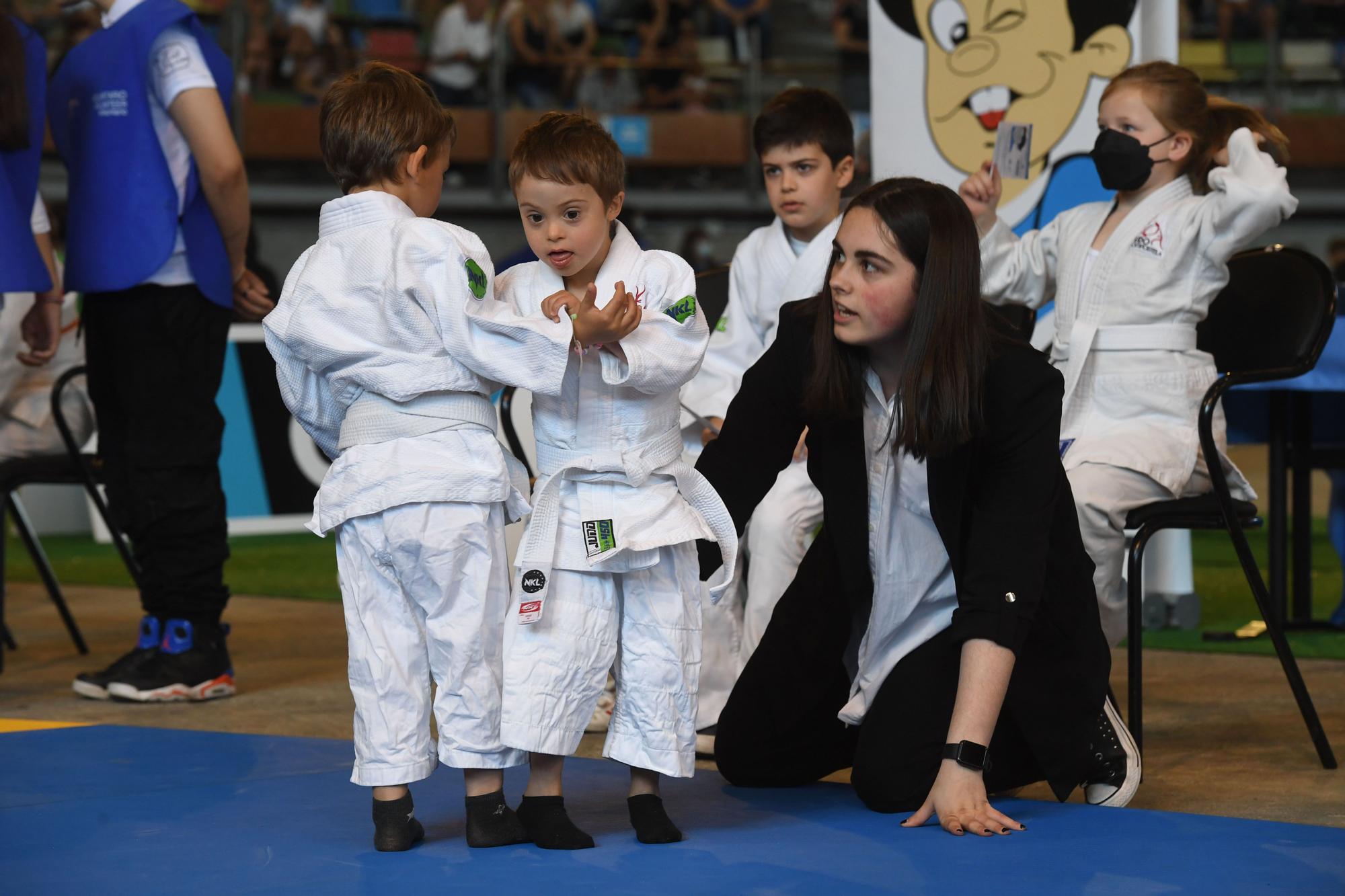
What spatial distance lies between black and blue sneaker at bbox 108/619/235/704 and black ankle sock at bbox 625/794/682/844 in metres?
1.67

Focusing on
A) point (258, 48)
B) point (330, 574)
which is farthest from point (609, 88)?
point (330, 574)

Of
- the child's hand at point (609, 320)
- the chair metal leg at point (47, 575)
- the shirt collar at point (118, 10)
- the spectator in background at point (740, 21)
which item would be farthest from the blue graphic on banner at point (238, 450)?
the spectator in background at point (740, 21)

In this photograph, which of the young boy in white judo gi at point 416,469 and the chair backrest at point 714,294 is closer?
the young boy in white judo gi at point 416,469

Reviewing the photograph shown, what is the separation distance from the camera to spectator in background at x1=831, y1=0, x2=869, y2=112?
12867 millimetres

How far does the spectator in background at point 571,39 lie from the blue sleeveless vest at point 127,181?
30.4 ft

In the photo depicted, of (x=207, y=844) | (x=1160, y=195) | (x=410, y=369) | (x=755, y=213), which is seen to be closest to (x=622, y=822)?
(x=207, y=844)

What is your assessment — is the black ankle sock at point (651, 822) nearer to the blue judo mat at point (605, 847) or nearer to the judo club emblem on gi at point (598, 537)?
the blue judo mat at point (605, 847)

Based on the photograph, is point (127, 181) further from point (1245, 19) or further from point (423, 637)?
point (1245, 19)

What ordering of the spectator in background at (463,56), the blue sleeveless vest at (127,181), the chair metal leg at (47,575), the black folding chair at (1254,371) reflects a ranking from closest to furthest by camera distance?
the black folding chair at (1254,371)
the blue sleeveless vest at (127,181)
the chair metal leg at (47,575)
the spectator in background at (463,56)

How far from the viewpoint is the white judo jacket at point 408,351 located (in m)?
2.21

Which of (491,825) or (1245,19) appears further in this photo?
(1245,19)

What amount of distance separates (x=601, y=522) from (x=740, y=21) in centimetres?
1195

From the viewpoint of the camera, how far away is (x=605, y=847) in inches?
87.0

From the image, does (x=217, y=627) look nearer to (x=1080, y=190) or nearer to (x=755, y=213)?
(x=1080, y=190)
